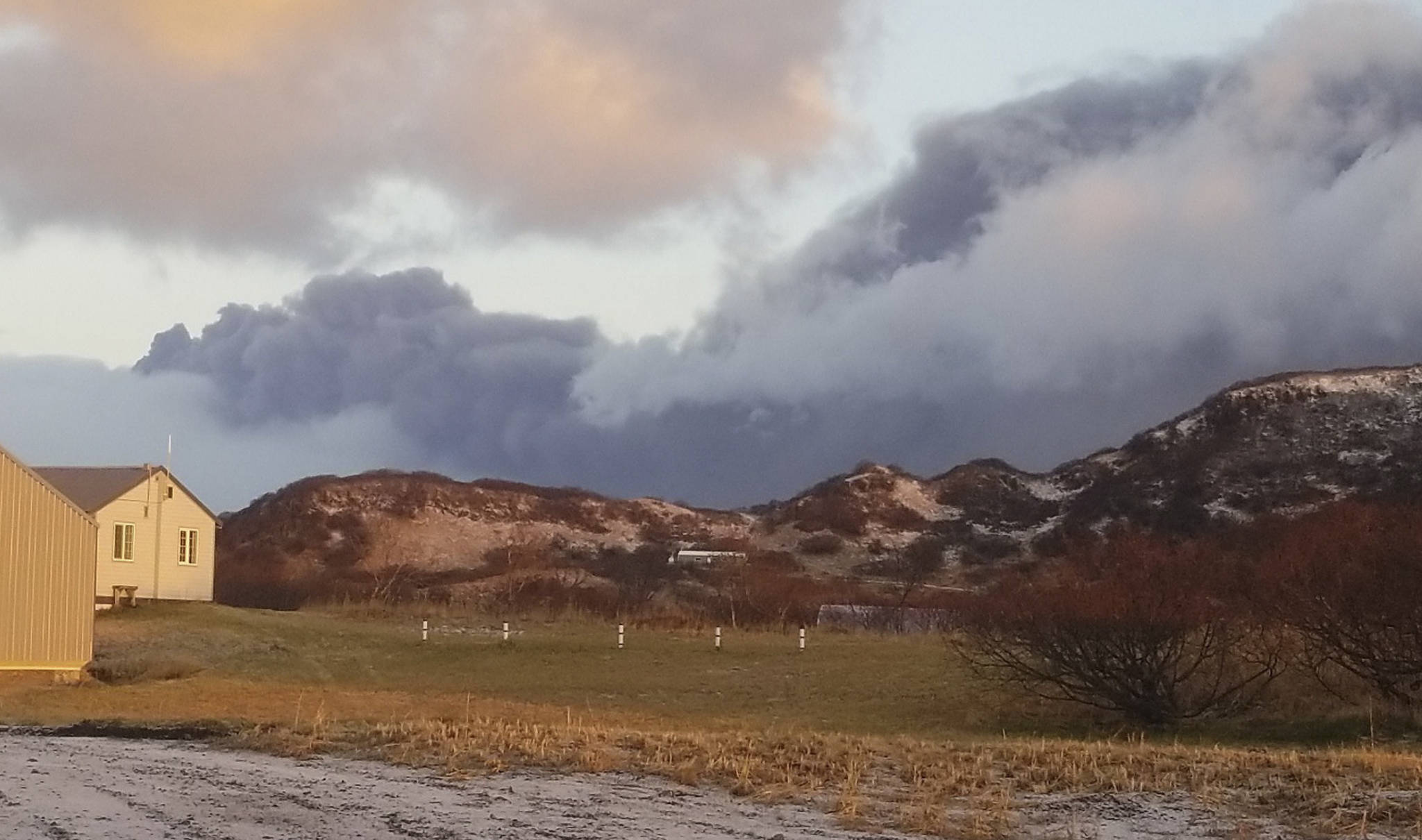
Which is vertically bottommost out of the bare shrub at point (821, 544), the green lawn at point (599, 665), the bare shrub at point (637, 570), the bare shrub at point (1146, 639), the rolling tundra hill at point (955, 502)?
the green lawn at point (599, 665)

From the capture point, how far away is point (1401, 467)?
89688 mm

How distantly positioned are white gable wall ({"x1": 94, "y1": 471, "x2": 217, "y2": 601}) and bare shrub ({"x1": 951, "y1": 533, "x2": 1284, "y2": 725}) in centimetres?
3005

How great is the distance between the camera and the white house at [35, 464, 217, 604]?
47.2m

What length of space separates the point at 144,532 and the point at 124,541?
0.89 meters

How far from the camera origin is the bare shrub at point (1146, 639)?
2508 cm

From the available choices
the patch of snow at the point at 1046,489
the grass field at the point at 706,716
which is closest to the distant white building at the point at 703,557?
the patch of snow at the point at 1046,489

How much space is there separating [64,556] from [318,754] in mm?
21652

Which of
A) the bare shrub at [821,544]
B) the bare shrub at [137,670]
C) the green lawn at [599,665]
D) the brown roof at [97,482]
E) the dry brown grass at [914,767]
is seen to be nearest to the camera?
the dry brown grass at [914,767]

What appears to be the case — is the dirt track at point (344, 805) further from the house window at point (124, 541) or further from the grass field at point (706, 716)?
the house window at point (124, 541)

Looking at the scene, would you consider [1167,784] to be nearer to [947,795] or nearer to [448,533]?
[947,795]

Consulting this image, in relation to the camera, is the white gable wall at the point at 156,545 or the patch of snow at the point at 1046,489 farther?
the patch of snow at the point at 1046,489

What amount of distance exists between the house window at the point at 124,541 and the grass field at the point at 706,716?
8.23ft

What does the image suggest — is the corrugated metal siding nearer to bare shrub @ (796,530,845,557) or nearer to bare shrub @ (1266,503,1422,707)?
bare shrub @ (1266,503,1422,707)

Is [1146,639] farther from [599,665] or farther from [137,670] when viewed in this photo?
[137,670]
